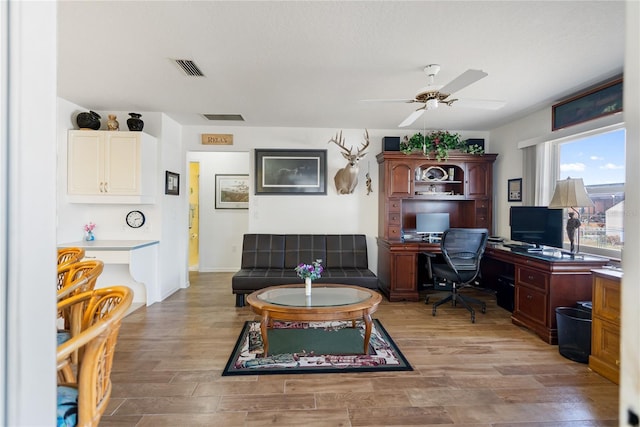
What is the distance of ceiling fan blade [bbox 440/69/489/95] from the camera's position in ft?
7.27

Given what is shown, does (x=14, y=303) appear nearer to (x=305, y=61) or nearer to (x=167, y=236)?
(x=305, y=61)

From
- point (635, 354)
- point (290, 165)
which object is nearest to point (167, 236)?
point (290, 165)

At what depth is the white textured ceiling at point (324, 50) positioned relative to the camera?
2.02 meters

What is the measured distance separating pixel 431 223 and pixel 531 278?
5.64 ft

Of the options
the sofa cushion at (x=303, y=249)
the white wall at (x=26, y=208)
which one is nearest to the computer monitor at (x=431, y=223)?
the sofa cushion at (x=303, y=249)

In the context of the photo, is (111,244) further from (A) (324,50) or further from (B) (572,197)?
(B) (572,197)

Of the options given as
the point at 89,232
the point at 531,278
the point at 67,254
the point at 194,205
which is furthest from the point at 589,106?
the point at 194,205

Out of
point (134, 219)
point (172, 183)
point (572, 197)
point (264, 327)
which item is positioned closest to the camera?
point (264, 327)

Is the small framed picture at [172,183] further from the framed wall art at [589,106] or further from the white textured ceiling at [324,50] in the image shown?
the framed wall art at [589,106]

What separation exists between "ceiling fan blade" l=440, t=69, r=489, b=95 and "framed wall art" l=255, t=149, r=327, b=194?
257 centimetres

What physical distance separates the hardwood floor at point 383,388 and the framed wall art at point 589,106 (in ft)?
7.56

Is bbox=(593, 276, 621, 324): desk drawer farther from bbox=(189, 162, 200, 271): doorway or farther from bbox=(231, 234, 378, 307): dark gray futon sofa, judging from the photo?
bbox=(189, 162, 200, 271): doorway

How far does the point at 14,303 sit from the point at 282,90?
3193mm

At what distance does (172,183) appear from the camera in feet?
15.1
